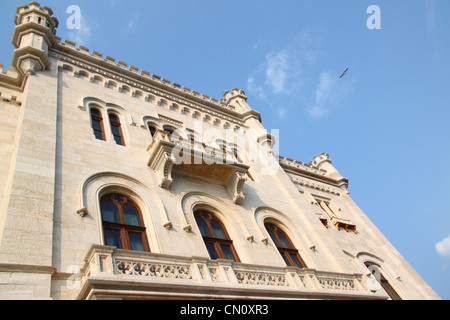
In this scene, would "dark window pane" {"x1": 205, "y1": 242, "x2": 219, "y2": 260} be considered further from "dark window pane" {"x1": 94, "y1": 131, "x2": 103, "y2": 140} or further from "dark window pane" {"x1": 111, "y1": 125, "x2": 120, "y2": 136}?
"dark window pane" {"x1": 111, "y1": 125, "x2": 120, "y2": 136}

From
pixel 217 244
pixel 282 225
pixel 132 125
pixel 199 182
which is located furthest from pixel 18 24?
pixel 282 225

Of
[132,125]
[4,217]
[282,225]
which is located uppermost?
[132,125]

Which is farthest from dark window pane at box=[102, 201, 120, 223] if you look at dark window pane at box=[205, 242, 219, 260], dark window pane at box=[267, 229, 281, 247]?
dark window pane at box=[267, 229, 281, 247]

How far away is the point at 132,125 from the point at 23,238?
821 cm

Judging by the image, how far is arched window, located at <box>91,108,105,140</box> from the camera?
14117 millimetres

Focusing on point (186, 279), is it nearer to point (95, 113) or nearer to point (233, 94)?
point (95, 113)

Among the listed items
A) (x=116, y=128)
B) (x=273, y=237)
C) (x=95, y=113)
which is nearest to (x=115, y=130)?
(x=116, y=128)

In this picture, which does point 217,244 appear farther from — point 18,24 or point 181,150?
point 18,24

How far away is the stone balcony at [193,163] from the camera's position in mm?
13092

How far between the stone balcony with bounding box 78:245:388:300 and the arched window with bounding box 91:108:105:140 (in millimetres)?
6723

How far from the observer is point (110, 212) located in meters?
10.9

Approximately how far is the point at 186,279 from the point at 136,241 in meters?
2.38
